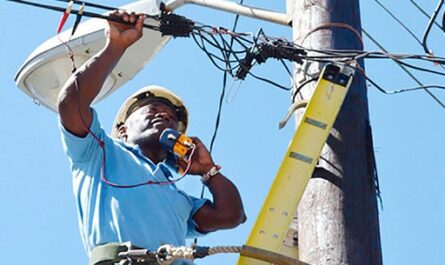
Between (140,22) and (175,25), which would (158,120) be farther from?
(140,22)

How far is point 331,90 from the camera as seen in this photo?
502 cm

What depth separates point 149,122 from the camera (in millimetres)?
5676

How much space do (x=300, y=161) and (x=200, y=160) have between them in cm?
72

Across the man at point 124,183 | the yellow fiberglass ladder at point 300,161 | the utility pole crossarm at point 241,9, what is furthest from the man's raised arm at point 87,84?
the utility pole crossarm at point 241,9

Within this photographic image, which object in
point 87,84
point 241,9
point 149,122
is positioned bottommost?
point 87,84

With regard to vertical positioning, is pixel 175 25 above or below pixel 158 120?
above

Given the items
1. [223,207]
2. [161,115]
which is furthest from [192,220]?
[161,115]

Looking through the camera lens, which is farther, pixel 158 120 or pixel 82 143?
pixel 158 120

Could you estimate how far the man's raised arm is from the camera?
193 inches

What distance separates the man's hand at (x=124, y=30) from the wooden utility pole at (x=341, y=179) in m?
0.88

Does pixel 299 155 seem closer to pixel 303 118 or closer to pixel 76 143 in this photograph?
pixel 303 118

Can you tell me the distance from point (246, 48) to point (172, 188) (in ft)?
3.34

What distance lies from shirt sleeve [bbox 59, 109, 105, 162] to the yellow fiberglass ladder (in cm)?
83

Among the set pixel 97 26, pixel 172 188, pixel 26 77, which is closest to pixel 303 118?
pixel 172 188
